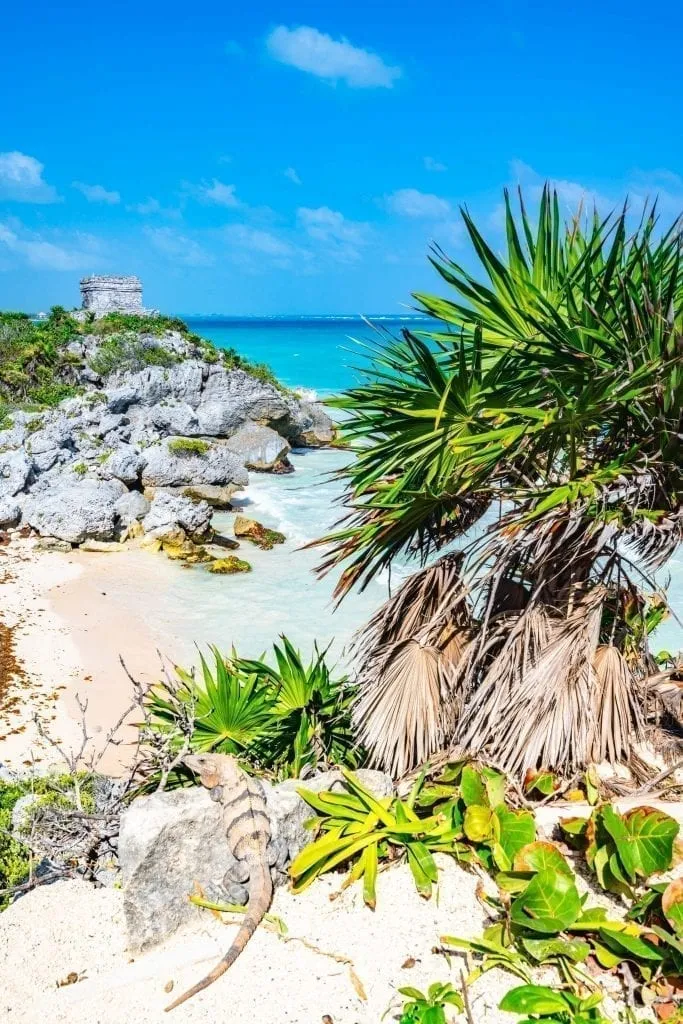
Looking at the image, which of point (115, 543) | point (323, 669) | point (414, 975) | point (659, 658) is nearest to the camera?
point (414, 975)

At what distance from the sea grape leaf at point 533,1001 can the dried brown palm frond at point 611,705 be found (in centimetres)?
156

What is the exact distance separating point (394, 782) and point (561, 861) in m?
1.24

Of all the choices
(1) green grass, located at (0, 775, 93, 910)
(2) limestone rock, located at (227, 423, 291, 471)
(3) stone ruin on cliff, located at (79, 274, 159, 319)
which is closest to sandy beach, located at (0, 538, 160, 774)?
(1) green grass, located at (0, 775, 93, 910)

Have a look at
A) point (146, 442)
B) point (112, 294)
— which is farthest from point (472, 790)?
point (112, 294)

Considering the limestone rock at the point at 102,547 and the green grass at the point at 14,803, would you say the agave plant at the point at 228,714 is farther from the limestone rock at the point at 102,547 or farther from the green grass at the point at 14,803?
the limestone rock at the point at 102,547

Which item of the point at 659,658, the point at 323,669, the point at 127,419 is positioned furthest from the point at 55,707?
the point at 127,419

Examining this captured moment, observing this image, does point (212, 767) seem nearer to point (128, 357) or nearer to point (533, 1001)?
point (533, 1001)

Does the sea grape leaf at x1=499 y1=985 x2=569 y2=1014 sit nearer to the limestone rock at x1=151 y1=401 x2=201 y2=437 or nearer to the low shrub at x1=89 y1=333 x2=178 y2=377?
the limestone rock at x1=151 y1=401 x2=201 y2=437

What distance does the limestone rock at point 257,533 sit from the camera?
730 inches

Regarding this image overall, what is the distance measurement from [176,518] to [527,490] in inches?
576

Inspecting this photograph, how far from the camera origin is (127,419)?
26000 mm

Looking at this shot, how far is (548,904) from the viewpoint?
10.4ft

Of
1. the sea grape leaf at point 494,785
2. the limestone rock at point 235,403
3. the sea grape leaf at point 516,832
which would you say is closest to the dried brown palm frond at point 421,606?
the sea grape leaf at point 494,785

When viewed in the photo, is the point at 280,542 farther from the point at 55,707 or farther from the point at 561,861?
the point at 561,861
